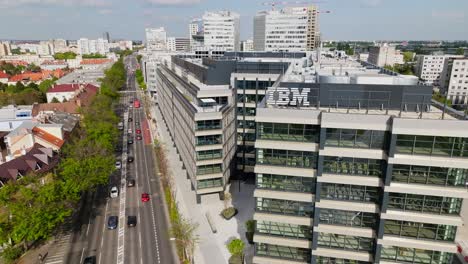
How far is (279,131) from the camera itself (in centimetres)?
3800

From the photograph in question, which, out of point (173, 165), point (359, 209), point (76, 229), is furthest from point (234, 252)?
point (173, 165)

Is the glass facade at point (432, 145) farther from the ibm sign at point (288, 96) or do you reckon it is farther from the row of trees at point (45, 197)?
the row of trees at point (45, 197)

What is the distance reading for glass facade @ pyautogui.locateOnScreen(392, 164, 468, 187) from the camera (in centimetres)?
3294

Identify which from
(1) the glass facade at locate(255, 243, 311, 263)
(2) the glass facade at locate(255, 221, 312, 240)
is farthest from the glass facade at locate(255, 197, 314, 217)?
(1) the glass facade at locate(255, 243, 311, 263)

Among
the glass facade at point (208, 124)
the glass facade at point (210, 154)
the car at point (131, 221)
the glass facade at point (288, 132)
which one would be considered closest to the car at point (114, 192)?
the car at point (131, 221)

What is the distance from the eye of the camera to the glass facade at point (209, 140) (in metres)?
64.3

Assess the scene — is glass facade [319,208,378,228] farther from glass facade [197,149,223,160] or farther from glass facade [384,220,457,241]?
glass facade [197,149,223,160]

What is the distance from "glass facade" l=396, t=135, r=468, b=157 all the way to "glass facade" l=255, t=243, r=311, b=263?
729 inches

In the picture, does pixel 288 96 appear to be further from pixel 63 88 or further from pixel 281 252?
pixel 63 88

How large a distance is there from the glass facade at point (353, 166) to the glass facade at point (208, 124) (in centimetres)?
3133

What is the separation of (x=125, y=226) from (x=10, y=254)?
18.9 meters

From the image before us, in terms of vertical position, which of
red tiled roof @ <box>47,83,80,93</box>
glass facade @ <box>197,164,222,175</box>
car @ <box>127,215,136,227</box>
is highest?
red tiled roof @ <box>47,83,80,93</box>

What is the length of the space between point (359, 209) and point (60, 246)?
51437 millimetres

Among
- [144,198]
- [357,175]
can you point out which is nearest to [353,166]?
[357,175]
